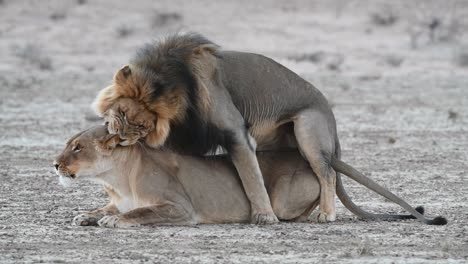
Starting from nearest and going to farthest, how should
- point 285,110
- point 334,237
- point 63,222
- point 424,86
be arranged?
point 334,237
point 63,222
point 285,110
point 424,86

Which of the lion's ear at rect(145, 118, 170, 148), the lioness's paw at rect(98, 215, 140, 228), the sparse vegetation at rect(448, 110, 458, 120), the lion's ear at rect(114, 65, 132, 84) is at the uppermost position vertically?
the lion's ear at rect(114, 65, 132, 84)

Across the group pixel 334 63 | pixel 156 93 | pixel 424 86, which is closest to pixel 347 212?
pixel 156 93

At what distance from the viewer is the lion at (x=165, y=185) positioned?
8922 mm

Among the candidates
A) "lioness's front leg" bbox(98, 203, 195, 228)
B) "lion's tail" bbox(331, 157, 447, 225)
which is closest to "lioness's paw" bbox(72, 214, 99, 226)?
"lioness's front leg" bbox(98, 203, 195, 228)

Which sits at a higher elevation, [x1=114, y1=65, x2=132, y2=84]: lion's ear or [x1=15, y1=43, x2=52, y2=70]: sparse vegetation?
[x1=114, y1=65, x2=132, y2=84]: lion's ear

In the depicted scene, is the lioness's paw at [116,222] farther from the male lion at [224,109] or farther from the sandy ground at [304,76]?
the male lion at [224,109]

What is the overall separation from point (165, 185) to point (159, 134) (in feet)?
1.31

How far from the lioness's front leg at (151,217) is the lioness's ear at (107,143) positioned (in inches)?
19.8

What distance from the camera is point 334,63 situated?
81.6 ft

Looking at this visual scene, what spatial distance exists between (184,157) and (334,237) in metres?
1.40

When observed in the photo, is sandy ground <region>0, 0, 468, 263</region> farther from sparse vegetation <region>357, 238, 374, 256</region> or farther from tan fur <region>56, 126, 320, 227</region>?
tan fur <region>56, 126, 320, 227</region>

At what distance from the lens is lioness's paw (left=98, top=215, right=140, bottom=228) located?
8.73 metres

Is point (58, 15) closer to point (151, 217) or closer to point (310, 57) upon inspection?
point (310, 57)

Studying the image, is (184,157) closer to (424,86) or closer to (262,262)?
(262,262)
